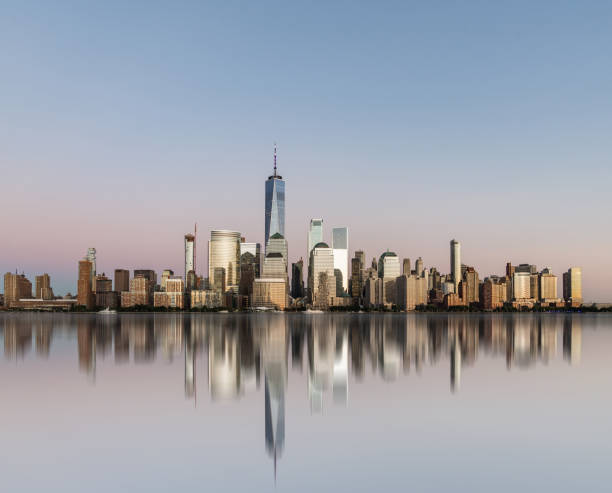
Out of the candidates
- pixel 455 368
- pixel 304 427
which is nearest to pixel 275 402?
pixel 304 427

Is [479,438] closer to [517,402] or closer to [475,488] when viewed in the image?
[475,488]

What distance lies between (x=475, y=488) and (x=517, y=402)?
51.1 ft

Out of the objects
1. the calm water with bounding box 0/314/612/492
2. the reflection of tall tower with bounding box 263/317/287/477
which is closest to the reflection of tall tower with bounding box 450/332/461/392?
the calm water with bounding box 0/314/612/492

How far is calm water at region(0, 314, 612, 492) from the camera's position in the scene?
18.3m

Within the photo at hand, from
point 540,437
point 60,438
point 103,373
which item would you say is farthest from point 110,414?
point 540,437

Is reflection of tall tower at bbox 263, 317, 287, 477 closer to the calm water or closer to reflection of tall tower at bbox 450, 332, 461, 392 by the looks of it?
the calm water

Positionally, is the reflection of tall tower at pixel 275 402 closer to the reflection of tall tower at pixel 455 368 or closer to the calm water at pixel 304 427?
the calm water at pixel 304 427

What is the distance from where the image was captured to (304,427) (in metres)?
24.9

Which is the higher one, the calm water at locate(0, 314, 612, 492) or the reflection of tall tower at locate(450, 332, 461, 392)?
the calm water at locate(0, 314, 612, 492)

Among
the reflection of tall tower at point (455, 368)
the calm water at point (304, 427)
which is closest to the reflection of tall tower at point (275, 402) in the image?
the calm water at point (304, 427)

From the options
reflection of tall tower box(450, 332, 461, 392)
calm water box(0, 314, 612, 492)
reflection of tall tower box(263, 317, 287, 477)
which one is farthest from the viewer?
reflection of tall tower box(450, 332, 461, 392)

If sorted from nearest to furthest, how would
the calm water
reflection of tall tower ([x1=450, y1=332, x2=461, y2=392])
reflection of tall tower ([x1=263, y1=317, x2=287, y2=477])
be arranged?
the calm water < reflection of tall tower ([x1=263, y1=317, x2=287, y2=477]) < reflection of tall tower ([x1=450, y1=332, x2=461, y2=392])

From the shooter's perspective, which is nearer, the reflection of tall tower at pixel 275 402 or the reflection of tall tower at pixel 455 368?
the reflection of tall tower at pixel 275 402

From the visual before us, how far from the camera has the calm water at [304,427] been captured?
18.3 m
